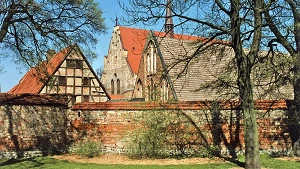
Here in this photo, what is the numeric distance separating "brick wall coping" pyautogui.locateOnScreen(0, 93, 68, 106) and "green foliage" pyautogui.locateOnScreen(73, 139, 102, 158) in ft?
7.13

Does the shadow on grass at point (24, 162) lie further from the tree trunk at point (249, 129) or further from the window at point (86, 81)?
the window at point (86, 81)

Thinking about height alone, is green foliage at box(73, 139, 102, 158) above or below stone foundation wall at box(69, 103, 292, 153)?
below

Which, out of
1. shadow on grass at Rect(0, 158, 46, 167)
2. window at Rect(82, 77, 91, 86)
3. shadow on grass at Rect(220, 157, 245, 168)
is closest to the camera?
shadow on grass at Rect(220, 157, 245, 168)

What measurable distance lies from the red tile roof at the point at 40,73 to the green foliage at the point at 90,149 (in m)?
3.64

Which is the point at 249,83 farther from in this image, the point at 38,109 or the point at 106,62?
the point at 106,62

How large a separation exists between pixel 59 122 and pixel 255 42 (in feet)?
29.5

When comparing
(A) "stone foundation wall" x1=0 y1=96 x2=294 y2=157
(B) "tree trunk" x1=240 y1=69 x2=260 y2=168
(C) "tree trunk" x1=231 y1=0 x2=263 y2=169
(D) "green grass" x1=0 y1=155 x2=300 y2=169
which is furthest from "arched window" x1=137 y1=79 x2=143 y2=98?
(B) "tree trunk" x1=240 y1=69 x2=260 y2=168

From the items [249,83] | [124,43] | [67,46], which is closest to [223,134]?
[249,83]

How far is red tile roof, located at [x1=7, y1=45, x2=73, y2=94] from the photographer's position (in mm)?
15435

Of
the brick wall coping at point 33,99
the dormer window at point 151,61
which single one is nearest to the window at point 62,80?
the dormer window at point 151,61

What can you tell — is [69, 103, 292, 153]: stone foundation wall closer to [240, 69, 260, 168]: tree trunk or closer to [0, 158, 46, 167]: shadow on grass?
[0, 158, 46, 167]: shadow on grass

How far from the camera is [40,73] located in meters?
15.5

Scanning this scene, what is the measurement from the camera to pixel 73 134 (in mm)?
15047

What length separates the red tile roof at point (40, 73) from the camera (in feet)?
50.6
